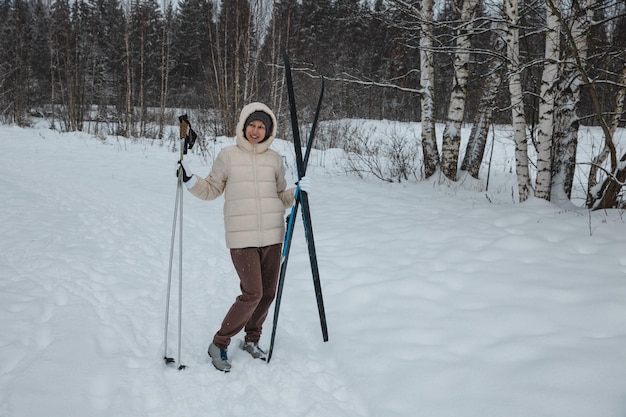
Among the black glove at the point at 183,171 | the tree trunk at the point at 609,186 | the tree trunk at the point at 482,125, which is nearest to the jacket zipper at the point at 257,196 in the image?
the black glove at the point at 183,171

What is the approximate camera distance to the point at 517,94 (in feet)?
18.7

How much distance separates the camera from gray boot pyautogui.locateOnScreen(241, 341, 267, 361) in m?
2.92

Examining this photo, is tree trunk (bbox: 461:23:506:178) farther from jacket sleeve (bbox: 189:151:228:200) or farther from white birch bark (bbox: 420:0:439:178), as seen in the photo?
jacket sleeve (bbox: 189:151:228:200)

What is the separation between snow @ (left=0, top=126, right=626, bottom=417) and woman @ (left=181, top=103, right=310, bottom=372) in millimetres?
471

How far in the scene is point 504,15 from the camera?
5703 mm

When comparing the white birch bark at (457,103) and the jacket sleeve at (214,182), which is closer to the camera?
the jacket sleeve at (214,182)

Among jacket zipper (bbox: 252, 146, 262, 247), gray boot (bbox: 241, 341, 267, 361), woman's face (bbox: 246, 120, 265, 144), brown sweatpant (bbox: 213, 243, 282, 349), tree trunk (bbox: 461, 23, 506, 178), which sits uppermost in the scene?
tree trunk (bbox: 461, 23, 506, 178)

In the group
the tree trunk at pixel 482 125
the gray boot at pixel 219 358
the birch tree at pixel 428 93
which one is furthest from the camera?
the tree trunk at pixel 482 125

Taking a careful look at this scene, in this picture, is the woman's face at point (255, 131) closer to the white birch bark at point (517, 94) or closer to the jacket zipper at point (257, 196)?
the jacket zipper at point (257, 196)

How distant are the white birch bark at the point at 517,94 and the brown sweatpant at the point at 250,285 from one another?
410 centimetres

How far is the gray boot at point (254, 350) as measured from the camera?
2.92m

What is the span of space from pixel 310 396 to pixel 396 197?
5.07 metres

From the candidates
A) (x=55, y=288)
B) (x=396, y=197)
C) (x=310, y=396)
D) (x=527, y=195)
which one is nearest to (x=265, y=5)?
(x=396, y=197)

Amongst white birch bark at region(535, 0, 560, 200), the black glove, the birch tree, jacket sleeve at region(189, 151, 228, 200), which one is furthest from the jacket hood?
the birch tree
